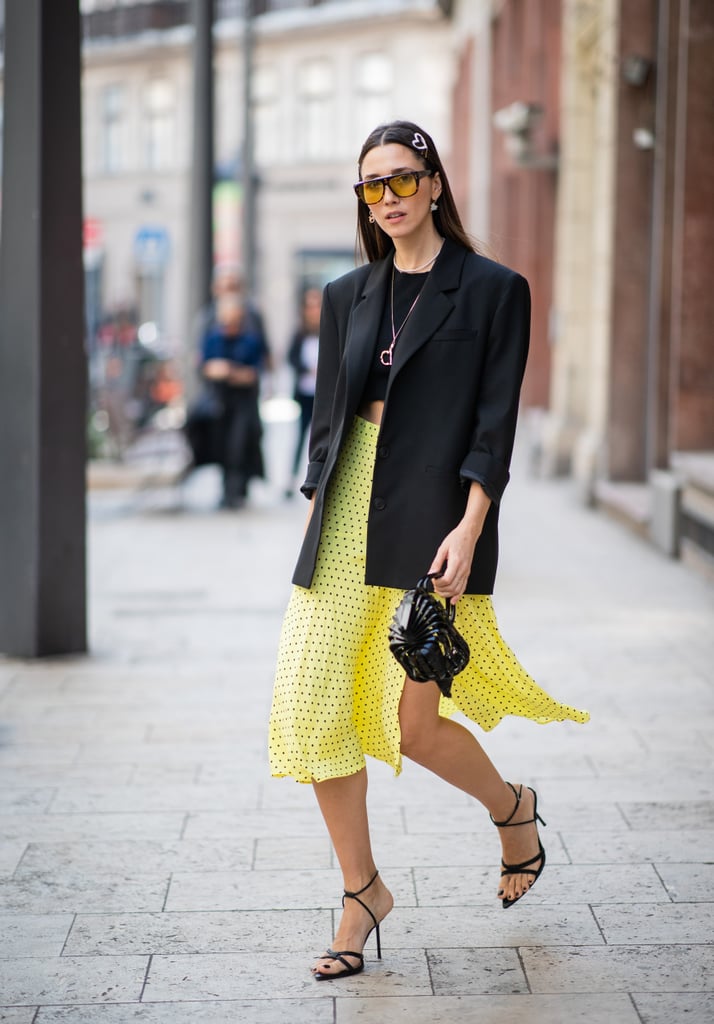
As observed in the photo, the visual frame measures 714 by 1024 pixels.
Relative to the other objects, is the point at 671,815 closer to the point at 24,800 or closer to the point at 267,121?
the point at 24,800

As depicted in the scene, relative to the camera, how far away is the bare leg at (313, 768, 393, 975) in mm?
3688

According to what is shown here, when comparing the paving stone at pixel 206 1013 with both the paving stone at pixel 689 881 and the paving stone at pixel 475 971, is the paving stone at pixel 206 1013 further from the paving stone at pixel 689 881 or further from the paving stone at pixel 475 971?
the paving stone at pixel 689 881

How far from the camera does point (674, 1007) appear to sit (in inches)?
137

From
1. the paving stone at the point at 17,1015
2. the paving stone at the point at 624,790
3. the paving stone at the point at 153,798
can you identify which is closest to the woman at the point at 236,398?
the paving stone at the point at 153,798

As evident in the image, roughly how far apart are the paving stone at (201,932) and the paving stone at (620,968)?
53 cm

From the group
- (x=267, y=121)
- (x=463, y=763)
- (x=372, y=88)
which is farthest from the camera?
(x=267, y=121)

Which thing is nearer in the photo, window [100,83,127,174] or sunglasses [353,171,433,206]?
sunglasses [353,171,433,206]

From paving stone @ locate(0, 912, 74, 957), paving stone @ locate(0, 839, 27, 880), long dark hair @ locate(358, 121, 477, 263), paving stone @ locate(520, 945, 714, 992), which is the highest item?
long dark hair @ locate(358, 121, 477, 263)

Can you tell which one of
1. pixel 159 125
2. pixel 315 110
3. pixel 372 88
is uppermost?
pixel 372 88

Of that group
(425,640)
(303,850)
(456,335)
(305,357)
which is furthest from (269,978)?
(305,357)

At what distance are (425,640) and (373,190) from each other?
3.24ft

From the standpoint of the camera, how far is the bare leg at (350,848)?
3.69 m

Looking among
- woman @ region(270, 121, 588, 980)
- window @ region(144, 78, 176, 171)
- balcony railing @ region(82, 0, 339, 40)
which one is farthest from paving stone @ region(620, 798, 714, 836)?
window @ region(144, 78, 176, 171)

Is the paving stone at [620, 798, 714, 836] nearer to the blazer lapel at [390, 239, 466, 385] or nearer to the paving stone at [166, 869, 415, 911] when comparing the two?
the paving stone at [166, 869, 415, 911]
